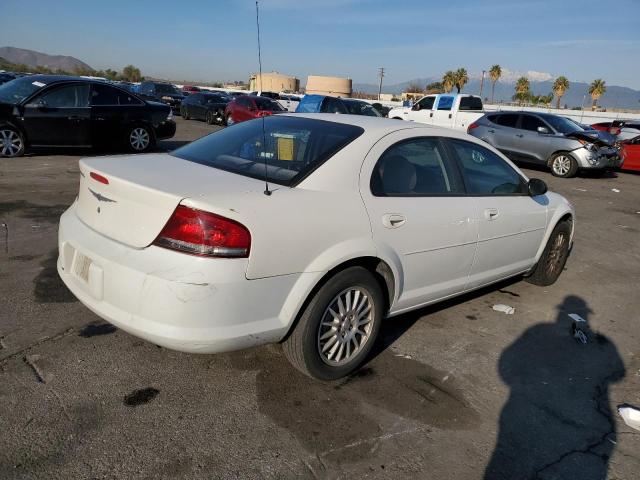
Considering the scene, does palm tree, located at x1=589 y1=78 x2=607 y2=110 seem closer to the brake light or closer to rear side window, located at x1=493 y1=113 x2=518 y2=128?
rear side window, located at x1=493 y1=113 x2=518 y2=128

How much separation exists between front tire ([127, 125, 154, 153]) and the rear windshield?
25.8ft

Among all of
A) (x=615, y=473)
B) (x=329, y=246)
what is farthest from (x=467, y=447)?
(x=329, y=246)

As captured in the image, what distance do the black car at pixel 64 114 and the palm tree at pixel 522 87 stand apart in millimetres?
81463

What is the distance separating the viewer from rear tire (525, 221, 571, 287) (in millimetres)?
4910

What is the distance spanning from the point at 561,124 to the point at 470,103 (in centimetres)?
488

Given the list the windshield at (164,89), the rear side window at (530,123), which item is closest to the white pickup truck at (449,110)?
the rear side window at (530,123)

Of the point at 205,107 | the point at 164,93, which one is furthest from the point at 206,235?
the point at 164,93

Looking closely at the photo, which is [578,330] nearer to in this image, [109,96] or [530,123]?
[109,96]

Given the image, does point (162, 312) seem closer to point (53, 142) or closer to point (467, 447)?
point (467, 447)

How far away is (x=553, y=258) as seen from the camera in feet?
16.6

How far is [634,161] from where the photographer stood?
50.3 feet

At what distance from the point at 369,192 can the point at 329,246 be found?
497 mm

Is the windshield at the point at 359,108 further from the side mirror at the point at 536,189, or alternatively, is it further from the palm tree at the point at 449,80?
the palm tree at the point at 449,80

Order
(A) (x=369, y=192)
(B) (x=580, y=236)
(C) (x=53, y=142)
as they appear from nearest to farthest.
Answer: (A) (x=369, y=192) < (B) (x=580, y=236) < (C) (x=53, y=142)
